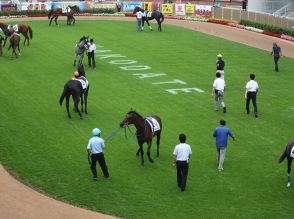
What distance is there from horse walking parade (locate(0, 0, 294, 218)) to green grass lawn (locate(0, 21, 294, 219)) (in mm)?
60

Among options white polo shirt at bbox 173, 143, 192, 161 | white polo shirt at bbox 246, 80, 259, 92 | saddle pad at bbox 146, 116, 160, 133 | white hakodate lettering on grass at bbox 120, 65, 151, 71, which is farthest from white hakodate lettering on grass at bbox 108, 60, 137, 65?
white polo shirt at bbox 173, 143, 192, 161

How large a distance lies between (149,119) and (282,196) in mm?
4263

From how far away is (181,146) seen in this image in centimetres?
1426

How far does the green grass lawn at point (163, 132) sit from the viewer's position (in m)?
14.0

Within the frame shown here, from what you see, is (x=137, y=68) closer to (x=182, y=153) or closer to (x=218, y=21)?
(x=182, y=153)

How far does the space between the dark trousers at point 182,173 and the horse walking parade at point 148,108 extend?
0.09ft

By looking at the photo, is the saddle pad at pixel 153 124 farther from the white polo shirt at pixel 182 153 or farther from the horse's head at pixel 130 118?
the white polo shirt at pixel 182 153

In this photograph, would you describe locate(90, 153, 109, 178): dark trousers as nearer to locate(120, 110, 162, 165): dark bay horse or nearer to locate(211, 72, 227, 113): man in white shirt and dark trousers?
locate(120, 110, 162, 165): dark bay horse

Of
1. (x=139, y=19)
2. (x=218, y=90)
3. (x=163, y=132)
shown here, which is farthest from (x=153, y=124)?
(x=139, y=19)

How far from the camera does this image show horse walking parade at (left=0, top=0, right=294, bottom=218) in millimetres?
15336

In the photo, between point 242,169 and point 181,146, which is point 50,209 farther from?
point 242,169

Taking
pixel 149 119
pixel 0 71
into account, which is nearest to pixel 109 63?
pixel 0 71

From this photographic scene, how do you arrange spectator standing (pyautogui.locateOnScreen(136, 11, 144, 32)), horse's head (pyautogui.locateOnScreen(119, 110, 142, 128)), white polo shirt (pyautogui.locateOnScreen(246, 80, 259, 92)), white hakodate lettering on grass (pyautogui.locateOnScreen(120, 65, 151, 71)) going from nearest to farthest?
horse's head (pyautogui.locateOnScreen(119, 110, 142, 128)) → white polo shirt (pyautogui.locateOnScreen(246, 80, 259, 92)) → white hakodate lettering on grass (pyautogui.locateOnScreen(120, 65, 151, 71)) → spectator standing (pyautogui.locateOnScreen(136, 11, 144, 32))

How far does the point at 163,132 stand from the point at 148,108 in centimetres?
288
